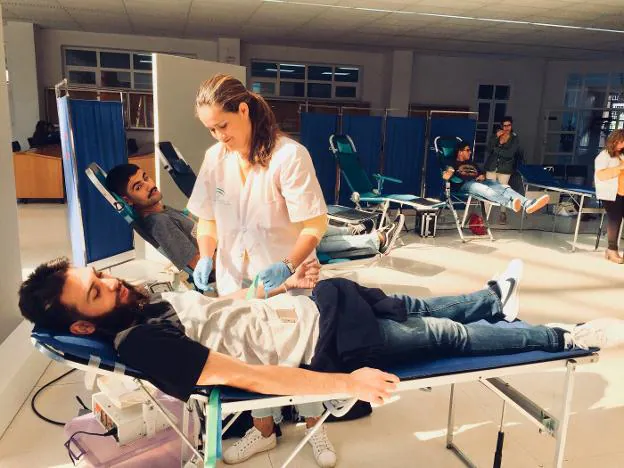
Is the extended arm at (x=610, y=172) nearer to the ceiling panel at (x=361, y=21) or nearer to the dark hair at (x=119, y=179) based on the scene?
the ceiling panel at (x=361, y=21)

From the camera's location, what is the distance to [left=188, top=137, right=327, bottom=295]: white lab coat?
180 centimetres

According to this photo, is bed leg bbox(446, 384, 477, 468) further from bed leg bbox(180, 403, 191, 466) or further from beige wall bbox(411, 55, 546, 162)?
beige wall bbox(411, 55, 546, 162)

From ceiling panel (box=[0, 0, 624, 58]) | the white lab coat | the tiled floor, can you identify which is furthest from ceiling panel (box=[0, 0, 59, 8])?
the white lab coat

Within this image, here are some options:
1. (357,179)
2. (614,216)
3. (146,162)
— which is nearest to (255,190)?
(357,179)

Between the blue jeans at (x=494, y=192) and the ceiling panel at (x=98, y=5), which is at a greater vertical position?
the ceiling panel at (x=98, y=5)

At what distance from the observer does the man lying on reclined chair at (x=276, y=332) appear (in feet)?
4.36

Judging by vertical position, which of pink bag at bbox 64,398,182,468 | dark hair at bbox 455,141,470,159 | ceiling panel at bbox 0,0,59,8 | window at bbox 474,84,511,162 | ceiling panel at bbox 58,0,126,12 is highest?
ceiling panel at bbox 0,0,59,8

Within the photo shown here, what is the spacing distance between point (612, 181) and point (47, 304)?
16.2 ft

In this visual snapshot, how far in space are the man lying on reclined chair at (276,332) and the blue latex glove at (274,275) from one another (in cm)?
6

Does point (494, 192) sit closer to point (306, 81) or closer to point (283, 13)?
point (283, 13)

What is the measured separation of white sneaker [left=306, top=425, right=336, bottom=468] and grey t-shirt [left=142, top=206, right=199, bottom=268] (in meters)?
1.31

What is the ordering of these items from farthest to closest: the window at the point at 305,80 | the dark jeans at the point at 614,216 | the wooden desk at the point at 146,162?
the window at the point at 305,80
the wooden desk at the point at 146,162
the dark jeans at the point at 614,216

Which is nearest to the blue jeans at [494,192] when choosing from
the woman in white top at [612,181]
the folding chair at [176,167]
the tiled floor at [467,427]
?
the woman in white top at [612,181]

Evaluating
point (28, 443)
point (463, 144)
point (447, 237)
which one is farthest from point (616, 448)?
point (463, 144)
